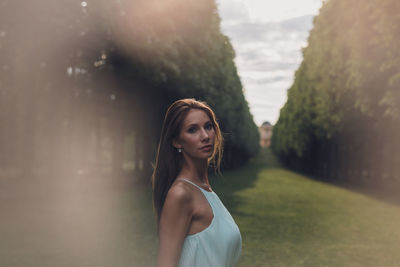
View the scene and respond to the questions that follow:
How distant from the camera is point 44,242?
943cm

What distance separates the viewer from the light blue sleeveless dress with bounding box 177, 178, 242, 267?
2.58 metres

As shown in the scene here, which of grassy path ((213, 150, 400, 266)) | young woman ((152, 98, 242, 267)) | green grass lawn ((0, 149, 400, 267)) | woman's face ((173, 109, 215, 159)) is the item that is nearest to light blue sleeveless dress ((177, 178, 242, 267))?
young woman ((152, 98, 242, 267))

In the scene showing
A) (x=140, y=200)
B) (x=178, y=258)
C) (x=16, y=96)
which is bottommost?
(x=140, y=200)

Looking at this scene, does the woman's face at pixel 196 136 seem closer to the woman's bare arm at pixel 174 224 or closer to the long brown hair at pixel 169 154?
the long brown hair at pixel 169 154

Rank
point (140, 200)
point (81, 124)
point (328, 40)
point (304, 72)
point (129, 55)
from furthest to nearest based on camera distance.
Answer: point (304, 72) < point (328, 40) < point (81, 124) < point (129, 55) < point (140, 200)

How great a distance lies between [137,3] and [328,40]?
16380 mm

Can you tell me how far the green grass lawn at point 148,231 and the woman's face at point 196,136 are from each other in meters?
5.30

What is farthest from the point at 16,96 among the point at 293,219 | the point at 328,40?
the point at 328,40

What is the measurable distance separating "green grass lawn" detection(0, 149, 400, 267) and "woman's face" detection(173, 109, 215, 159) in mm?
5303

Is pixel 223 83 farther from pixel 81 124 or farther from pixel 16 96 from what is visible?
pixel 16 96

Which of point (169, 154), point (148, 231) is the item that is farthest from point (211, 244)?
point (148, 231)

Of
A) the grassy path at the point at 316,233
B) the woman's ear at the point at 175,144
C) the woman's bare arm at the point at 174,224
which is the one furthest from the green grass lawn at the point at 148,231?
the woman's bare arm at the point at 174,224

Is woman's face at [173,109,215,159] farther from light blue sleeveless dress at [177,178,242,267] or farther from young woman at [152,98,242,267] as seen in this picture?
light blue sleeveless dress at [177,178,242,267]

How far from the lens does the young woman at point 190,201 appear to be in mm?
2490
